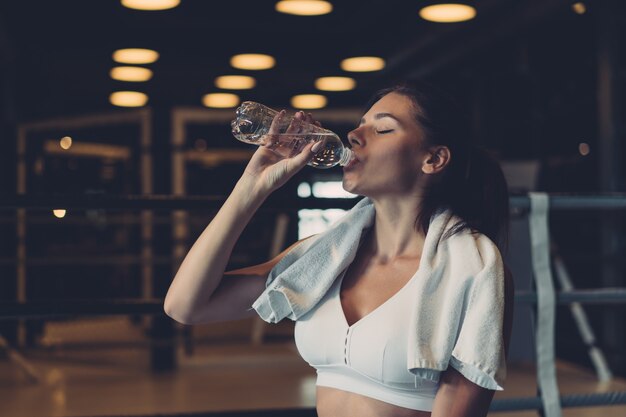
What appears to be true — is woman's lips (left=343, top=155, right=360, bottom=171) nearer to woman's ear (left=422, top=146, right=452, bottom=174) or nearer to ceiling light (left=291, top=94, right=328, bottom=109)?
woman's ear (left=422, top=146, right=452, bottom=174)

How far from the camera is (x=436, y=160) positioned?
1.69 m

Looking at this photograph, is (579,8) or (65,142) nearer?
(579,8)

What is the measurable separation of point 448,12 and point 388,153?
11.6 feet

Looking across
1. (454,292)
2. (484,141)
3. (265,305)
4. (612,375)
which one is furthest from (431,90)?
(484,141)

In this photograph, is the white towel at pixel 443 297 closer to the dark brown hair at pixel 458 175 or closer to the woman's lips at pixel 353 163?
the dark brown hair at pixel 458 175

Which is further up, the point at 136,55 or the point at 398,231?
the point at 136,55

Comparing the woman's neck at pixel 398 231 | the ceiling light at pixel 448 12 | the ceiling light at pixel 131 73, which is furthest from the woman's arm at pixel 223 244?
the ceiling light at pixel 131 73

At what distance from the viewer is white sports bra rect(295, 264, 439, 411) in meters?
1.51

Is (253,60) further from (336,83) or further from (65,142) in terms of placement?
(65,142)

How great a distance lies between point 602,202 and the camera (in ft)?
7.33

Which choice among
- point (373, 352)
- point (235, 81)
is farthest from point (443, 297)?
point (235, 81)

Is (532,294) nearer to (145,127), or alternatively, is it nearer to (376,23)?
(145,127)

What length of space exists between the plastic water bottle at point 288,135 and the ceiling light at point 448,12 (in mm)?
3288

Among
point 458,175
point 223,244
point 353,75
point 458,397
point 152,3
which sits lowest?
point 458,397
